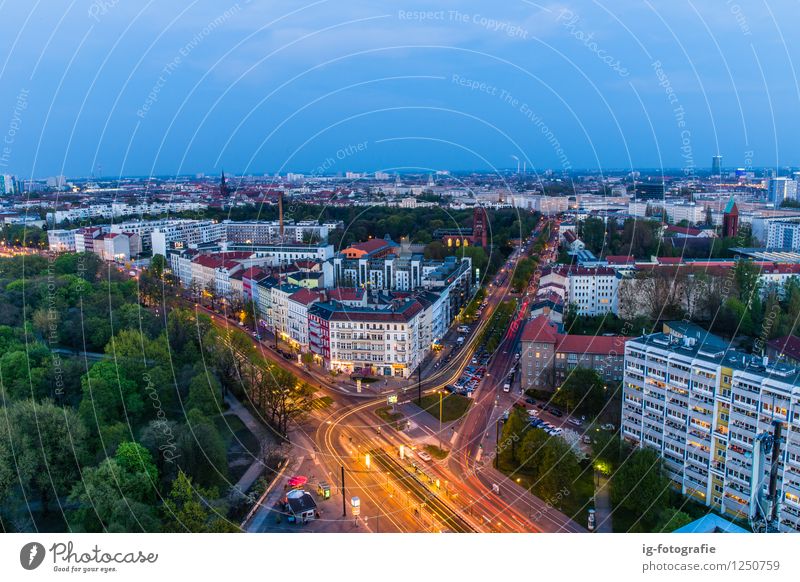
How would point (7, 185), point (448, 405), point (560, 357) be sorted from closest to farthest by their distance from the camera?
point (448, 405) → point (560, 357) → point (7, 185)

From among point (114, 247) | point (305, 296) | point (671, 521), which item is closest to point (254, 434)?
point (305, 296)

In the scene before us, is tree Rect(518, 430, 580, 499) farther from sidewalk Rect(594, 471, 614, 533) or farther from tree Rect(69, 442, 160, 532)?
tree Rect(69, 442, 160, 532)

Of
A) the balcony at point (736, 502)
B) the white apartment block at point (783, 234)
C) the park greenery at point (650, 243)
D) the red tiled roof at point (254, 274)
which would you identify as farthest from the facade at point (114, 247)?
the white apartment block at point (783, 234)

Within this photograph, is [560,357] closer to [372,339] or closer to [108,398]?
[372,339]

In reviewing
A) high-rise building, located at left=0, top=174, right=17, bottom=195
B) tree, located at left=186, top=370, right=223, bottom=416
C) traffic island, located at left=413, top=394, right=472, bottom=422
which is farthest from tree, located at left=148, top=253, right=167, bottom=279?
high-rise building, located at left=0, top=174, right=17, bottom=195

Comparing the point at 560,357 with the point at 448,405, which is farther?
the point at 560,357

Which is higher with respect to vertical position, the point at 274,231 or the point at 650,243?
the point at 274,231
